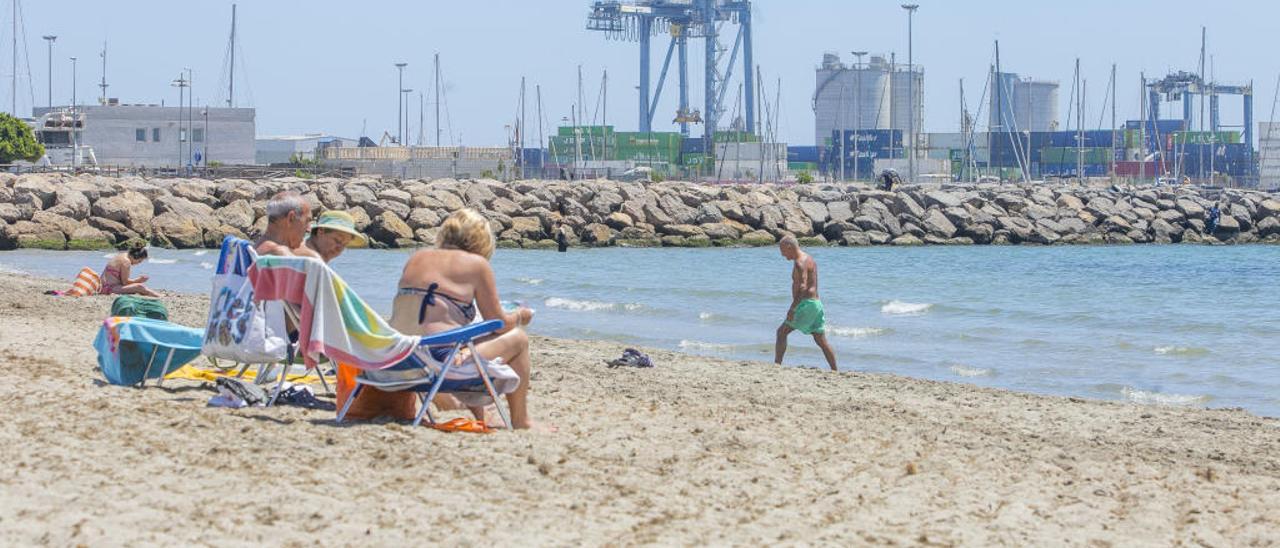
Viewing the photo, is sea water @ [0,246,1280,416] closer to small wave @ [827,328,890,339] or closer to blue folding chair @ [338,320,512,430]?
small wave @ [827,328,890,339]

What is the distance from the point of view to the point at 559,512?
18.0ft

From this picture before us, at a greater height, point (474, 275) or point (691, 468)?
point (474, 275)

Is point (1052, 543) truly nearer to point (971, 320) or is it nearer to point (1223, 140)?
point (971, 320)

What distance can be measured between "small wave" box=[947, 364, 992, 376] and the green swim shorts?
2047mm

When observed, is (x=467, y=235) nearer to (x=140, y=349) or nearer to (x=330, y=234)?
(x=330, y=234)

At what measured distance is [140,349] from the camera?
8.04m

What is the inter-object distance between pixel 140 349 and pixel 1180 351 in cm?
1155

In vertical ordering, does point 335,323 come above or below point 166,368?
above

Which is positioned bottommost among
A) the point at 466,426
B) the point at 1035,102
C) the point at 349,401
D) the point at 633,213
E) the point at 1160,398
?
the point at 1160,398

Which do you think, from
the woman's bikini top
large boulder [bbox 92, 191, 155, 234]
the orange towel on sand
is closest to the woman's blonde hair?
the woman's bikini top

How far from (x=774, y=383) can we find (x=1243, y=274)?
2745cm

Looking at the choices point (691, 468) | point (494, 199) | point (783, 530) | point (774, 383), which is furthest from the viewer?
point (494, 199)

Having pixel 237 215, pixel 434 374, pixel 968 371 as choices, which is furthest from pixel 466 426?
pixel 237 215

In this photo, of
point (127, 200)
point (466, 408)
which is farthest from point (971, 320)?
point (127, 200)
